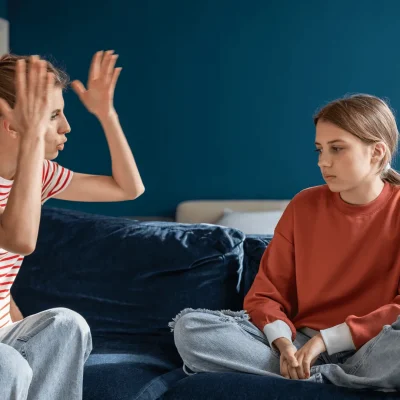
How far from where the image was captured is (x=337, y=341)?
2170 mm

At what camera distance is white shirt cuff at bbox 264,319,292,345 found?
223 centimetres

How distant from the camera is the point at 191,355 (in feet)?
7.39

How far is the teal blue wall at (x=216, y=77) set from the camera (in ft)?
13.3

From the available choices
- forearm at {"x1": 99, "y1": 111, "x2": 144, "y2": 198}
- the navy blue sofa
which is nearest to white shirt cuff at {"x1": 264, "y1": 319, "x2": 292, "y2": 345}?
the navy blue sofa

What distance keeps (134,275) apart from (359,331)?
33.5 inches

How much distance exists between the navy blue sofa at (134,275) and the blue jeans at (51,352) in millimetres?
508

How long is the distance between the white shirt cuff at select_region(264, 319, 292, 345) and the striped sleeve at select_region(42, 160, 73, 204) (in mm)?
738

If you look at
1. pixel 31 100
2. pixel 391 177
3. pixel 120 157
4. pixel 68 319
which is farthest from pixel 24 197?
pixel 391 177

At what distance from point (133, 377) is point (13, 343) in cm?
44

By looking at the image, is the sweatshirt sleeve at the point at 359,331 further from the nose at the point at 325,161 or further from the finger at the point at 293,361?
the nose at the point at 325,161

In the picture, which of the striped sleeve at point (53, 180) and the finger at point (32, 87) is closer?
the finger at point (32, 87)

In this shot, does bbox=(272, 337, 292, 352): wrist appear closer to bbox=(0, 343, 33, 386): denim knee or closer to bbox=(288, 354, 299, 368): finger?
bbox=(288, 354, 299, 368): finger

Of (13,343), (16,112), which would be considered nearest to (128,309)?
(13,343)

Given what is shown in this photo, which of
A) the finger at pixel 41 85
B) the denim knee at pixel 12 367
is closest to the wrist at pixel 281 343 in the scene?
the denim knee at pixel 12 367
